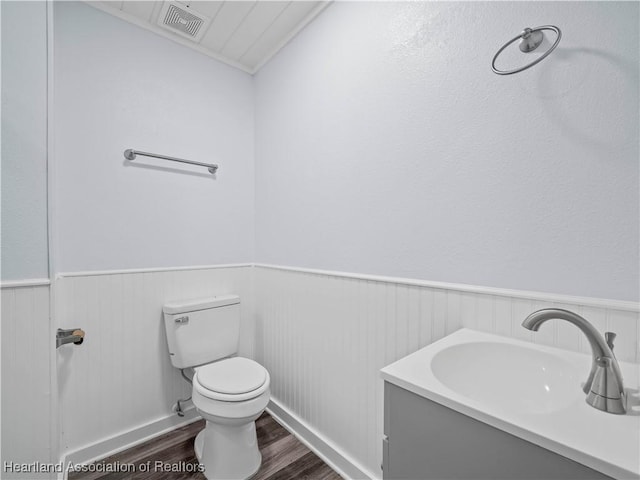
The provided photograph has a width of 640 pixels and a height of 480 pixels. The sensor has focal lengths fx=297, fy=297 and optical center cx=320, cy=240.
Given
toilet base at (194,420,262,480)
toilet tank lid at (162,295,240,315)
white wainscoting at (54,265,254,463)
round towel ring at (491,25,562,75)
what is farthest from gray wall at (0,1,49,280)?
round towel ring at (491,25,562,75)

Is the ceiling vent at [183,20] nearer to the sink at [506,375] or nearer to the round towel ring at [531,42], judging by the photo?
the round towel ring at [531,42]

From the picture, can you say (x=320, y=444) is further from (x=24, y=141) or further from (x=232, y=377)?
(x=24, y=141)

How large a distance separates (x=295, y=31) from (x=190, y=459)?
2401 mm

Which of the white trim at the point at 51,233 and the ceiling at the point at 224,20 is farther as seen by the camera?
the ceiling at the point at 224,20

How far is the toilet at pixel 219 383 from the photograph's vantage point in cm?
134

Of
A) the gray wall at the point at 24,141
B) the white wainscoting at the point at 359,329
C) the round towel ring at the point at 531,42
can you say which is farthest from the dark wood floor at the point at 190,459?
the round towel ring at the point at 531,42

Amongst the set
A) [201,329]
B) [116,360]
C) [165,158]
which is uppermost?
[165,158]

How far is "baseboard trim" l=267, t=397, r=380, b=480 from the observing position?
136 cm

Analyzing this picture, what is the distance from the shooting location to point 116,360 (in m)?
1.60

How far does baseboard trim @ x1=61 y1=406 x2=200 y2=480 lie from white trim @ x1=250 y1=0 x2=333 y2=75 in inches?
89.9

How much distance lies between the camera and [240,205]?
2.07 meters

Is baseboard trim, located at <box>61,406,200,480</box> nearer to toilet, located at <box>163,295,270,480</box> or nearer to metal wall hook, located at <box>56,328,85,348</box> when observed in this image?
toilet, located at <box>163,295,270,480</box>

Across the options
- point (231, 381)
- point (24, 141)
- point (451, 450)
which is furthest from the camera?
point (231, 381)

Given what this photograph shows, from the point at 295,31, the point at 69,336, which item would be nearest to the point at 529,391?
the point at 69,336
